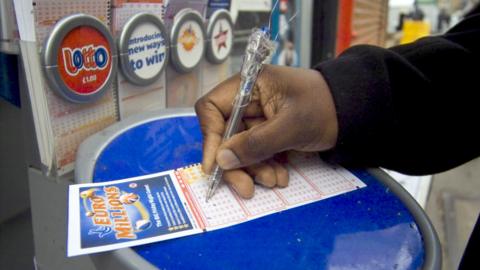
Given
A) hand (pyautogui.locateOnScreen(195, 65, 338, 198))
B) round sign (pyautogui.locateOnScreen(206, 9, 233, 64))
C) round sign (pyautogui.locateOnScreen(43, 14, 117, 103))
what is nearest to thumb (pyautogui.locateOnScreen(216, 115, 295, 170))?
hand (pyautogui.locateOnScreen(195, 65, 338, 198))

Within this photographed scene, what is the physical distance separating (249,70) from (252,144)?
0.10m

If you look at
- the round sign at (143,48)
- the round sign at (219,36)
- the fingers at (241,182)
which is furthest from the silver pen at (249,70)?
the round sign at (219,36)

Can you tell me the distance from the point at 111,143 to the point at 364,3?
138 centimetres

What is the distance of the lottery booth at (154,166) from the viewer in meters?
0.40

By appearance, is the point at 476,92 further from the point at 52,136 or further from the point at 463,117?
the point at 52,136

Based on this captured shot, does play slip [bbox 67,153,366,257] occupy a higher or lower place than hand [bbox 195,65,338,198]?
lower

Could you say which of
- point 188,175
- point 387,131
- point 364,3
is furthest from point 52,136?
point 364,3

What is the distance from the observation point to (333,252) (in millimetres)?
397

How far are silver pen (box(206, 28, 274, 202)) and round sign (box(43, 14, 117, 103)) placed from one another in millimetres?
224

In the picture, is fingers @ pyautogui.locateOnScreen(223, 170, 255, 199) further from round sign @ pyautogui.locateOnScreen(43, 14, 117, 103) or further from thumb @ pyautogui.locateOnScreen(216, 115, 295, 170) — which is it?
round sign @ pyautogui.locateOnScreen(43, 14, 117, 103)

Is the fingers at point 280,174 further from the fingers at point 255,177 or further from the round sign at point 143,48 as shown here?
the round sign at point 143,48

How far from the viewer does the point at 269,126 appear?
18.5 inches

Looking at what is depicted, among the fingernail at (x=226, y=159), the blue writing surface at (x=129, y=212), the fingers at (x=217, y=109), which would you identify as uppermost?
the fingers at (x=217, y=109)

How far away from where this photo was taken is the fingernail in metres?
0.47
